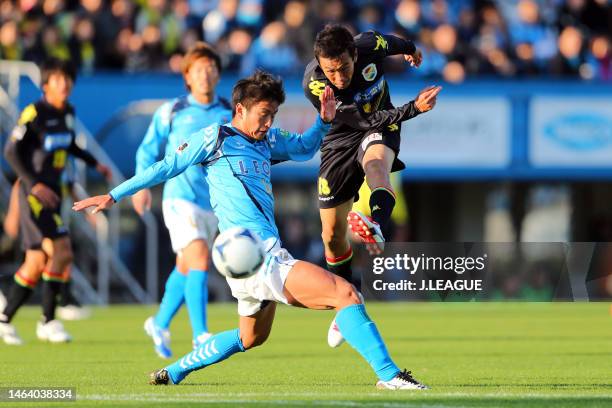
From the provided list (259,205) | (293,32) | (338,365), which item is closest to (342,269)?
(338,365)

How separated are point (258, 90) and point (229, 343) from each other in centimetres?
151

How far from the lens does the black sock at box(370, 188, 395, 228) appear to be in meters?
9.33

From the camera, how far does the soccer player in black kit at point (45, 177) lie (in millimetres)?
12578

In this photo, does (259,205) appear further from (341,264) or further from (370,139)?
(341,264)

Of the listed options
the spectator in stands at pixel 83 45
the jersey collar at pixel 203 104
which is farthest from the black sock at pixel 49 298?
the spectator in stands at pixel 83 45

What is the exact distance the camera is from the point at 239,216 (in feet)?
25.1

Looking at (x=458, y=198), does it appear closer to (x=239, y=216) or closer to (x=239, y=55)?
(x=239, y=55)

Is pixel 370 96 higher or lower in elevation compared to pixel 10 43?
higher

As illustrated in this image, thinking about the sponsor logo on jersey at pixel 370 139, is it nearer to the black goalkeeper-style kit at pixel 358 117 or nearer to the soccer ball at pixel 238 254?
the black goalkeeper-style kit at pixel 358 117

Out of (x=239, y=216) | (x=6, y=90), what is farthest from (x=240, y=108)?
(x=6, y=90)

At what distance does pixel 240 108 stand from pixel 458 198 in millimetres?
18271

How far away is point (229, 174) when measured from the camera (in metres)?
7.73

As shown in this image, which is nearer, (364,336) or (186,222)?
(364,336)

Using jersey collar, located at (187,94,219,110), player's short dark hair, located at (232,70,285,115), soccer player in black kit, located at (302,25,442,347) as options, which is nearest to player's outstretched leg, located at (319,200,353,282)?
soccer player in black kit, located at (302,25,442,347)
